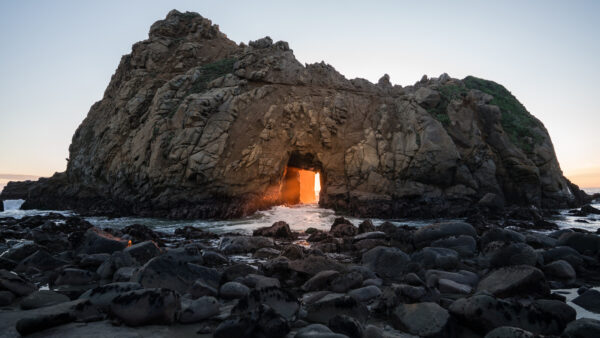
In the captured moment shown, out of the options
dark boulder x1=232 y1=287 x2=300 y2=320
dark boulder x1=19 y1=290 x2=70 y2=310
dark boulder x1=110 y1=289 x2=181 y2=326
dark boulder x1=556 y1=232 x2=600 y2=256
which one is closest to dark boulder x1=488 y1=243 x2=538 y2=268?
dark boulder x1=556 y1=232 x2=600 y2=256

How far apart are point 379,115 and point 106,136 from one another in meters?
28.4

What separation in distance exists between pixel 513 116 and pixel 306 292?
3740cm

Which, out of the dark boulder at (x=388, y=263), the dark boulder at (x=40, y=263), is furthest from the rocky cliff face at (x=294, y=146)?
the dark boulder at (x=388, y=263)

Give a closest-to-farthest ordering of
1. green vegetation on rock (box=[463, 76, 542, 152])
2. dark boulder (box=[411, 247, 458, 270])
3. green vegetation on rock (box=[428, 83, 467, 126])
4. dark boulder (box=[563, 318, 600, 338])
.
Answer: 1. dark boulder (box=[563, 318, 600, 338])
2. dark boulder (box=[411, 247, 458, 270])
3. green vegetation on rock (box=[428, 83, 467, 126])
4. green vegetation on rock (box=[463, 76, 542, 152])

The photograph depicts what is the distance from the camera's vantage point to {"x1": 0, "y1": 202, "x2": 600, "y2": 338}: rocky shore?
477 centimetres

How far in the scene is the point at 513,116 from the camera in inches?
1428

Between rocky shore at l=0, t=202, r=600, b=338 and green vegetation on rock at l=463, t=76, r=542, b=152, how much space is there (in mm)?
25422

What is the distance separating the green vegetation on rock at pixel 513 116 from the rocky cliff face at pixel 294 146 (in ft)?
0.65

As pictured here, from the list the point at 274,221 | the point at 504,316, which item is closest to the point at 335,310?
the point at 504,316

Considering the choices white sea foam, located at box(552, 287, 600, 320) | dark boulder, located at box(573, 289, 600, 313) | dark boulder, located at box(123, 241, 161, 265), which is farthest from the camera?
dark boulder, located at box(123, 241, 161, 265)

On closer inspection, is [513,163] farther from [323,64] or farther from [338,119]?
[323,64]

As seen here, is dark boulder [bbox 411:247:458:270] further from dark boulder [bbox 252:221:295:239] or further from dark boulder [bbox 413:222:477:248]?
dark boulder [bbox 252:221:295:239]

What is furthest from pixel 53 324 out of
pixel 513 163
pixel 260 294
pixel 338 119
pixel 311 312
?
pixel 513 163

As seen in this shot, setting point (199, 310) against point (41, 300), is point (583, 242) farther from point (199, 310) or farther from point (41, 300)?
point (41, 300)
